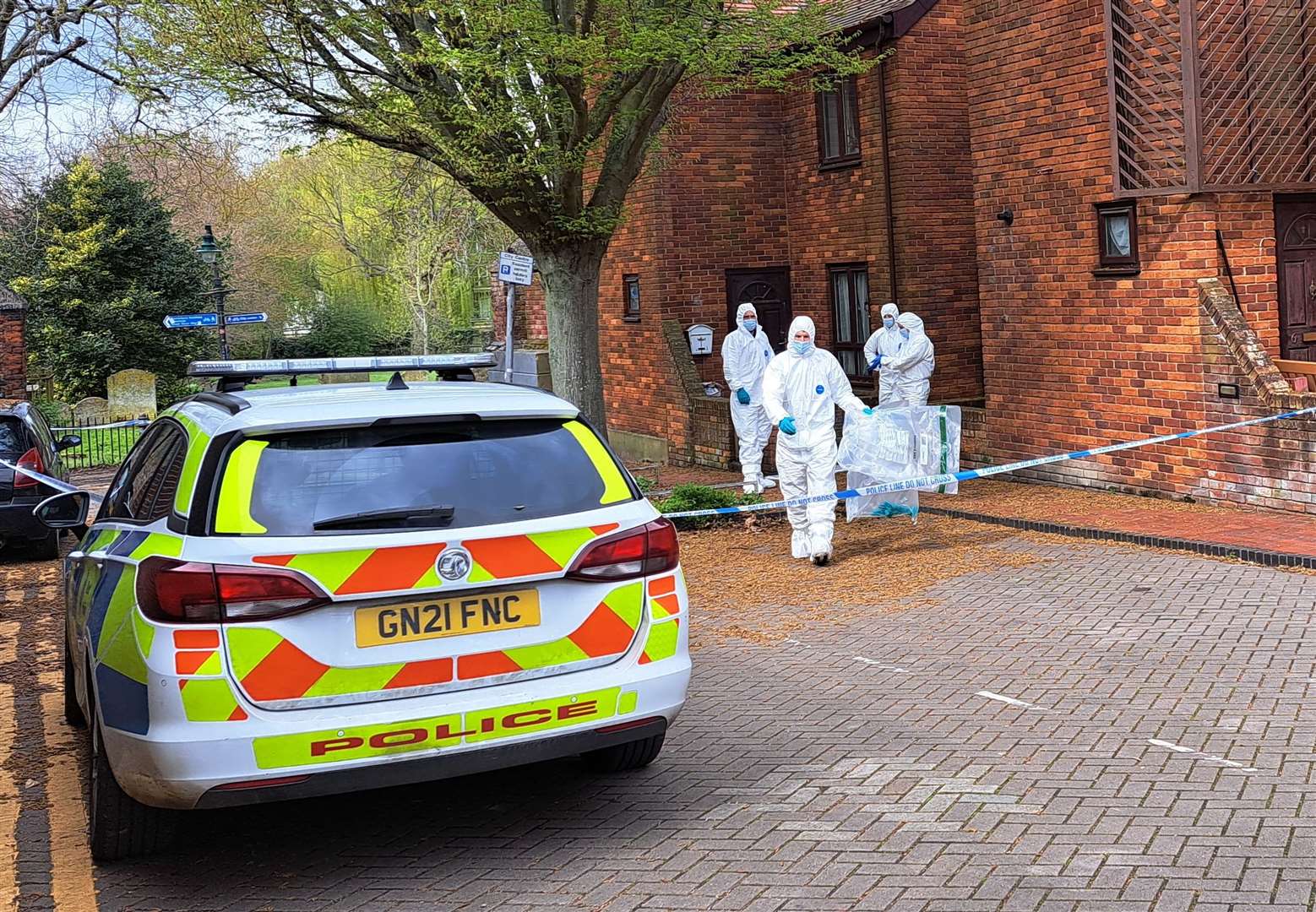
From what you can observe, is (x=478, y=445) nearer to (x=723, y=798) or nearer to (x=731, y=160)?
(x=723, y=798)

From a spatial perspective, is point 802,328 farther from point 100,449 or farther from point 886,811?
point 100,449

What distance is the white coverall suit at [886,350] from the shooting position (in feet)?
53.4

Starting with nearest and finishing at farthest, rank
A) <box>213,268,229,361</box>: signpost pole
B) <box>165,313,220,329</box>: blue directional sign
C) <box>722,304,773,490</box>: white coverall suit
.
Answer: <box>722,304,773,490</box>: white coverall suit
<box>165,313,220,329</box>: blue directional sign
<box>213,268,229,361</box>: signpost pole

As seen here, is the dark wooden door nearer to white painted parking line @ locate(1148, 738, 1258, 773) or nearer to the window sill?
the window sill

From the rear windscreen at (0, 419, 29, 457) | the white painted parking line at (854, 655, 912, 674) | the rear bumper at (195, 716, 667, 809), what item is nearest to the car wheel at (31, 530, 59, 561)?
the rear windscreen at (0, 419, 29, 457)

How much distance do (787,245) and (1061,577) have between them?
11815 mm

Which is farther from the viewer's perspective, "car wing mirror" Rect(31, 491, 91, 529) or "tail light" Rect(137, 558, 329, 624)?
"car wing mirror" Rect(31, 491, 91, 529)

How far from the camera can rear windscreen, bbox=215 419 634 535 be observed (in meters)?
4.48

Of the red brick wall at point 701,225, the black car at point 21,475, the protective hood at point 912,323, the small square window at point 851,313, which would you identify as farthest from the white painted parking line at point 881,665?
the small square window at point 851,313

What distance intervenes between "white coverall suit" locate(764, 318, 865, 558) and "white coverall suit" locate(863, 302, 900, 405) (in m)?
5.23

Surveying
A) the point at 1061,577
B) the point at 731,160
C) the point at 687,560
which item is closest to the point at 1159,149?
the point at 1061,577

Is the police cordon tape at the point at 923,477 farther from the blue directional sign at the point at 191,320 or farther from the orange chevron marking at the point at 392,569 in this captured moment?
the orange chevron marking at the point at 392,569

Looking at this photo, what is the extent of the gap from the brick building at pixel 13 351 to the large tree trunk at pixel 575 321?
851 inches

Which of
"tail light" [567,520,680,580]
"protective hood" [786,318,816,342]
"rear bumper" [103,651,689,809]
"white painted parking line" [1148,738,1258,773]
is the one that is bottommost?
"white painted parking line" [1148,738,1258,773]
